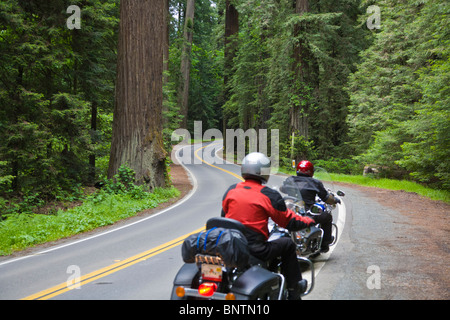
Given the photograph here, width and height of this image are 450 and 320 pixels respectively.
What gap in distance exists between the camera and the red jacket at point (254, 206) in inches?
162

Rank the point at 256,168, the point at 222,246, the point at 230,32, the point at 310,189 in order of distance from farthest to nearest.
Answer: the point at 230,32, the point at 310,189, the point at 256,168, the point at 222,246

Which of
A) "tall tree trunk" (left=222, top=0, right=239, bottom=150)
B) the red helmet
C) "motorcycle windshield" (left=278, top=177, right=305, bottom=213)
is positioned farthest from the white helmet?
"tall tree trunk" (left=222, top=0, right=239, bottom=150)

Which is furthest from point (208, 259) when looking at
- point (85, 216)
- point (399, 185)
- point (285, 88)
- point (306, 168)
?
point (285, 88)

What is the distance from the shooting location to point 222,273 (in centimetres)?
389

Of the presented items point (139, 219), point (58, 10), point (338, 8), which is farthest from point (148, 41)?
point (338, 8)

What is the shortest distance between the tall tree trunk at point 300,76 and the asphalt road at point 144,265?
1538 cm

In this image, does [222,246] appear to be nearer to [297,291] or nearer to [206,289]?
[206,289]

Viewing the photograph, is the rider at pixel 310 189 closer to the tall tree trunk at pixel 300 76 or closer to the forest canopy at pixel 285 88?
the forest canopy at pixel 285 88

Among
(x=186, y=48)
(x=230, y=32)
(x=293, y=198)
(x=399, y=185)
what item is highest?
(x=230, y=32)

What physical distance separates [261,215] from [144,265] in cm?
381

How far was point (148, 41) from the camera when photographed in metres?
16.0

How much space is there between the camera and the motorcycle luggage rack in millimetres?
3768

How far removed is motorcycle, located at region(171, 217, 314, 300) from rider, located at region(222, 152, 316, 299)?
0.17 meters

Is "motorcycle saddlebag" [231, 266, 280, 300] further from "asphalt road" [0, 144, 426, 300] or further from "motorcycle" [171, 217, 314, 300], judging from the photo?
"asphalt road" [0, 144, 426, 300]
